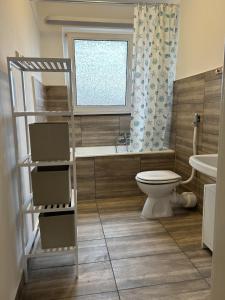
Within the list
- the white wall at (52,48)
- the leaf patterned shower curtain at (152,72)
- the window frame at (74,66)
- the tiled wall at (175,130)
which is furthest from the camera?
the window frame at (74,66)

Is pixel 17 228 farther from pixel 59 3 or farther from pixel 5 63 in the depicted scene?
pixel 59 3

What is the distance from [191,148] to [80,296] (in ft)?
6.10

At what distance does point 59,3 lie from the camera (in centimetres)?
313

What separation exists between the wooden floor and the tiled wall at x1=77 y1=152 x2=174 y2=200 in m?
0.50

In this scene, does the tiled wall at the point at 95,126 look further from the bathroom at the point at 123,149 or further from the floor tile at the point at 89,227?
the floor tile at the point at 89,227

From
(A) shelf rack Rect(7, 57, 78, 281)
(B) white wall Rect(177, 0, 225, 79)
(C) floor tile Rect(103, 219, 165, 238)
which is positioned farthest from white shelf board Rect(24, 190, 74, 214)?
(B) white wall Rect(177, 0, 225, 79)

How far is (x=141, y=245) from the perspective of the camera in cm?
205

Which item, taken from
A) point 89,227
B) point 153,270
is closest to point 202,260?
point 153,270

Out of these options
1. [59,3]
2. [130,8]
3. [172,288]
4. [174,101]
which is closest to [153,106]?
[174,101]

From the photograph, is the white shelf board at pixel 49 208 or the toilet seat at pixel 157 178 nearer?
the white shelf board at pixel 49 208

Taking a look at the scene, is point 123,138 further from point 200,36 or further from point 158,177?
point 200,36

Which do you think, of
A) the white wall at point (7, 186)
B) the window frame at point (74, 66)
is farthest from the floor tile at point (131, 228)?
the window frame at point (74, 66)

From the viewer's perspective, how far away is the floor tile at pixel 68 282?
5.07 ft

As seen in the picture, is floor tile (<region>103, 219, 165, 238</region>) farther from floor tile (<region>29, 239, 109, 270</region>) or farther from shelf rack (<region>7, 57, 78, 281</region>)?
shelf rack (<region>7, 57, 78, 281</region>)
